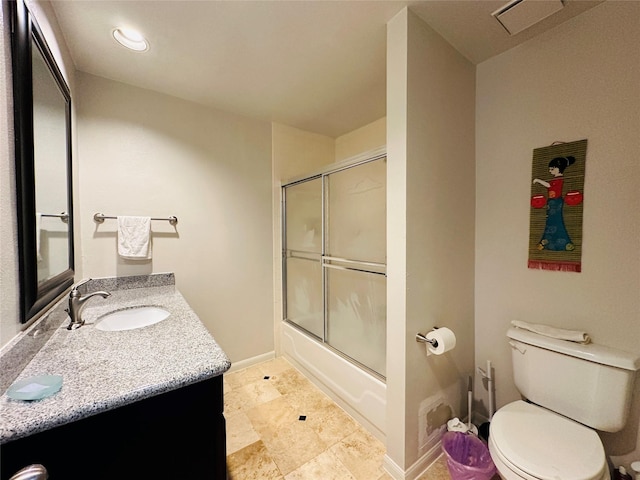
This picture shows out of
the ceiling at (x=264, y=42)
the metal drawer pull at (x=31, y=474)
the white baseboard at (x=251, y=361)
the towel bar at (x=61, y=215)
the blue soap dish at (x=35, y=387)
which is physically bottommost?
the white baseboard at (x=251, y=361)

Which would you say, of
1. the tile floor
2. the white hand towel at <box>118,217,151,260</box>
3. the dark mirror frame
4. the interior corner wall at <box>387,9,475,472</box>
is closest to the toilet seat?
the interior corner wall at <box>387,9,475,472</box>

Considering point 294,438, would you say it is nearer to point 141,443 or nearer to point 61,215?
A: point 141,443

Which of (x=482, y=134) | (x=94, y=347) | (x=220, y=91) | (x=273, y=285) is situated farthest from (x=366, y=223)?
(x=94, y=347)

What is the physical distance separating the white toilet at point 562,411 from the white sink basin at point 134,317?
171 cm

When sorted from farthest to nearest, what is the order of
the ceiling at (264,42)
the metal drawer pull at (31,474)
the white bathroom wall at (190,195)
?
the white bathroom wall at (190,195) < the ceiling at (264,42) < the metal drawer pull at (31,474)

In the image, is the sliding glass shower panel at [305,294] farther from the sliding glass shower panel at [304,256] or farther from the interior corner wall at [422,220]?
the interior corner wall at [422,220]

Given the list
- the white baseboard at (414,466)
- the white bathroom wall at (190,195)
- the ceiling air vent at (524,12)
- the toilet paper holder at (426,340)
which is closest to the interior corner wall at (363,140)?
the white bathroom wall at (190,195)

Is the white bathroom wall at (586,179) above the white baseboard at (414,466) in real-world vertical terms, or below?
above

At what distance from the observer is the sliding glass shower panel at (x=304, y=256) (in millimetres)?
2336

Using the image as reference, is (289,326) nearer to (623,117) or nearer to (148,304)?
(148,304)

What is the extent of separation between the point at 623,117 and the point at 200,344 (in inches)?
81.8

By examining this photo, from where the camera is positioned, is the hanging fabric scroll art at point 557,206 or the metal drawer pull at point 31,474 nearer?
the metal drawer pull at point 31,474

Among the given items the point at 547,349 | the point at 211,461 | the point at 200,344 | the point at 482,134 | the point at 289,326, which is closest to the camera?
the point at 211,461

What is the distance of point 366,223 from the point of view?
76.5 inches
